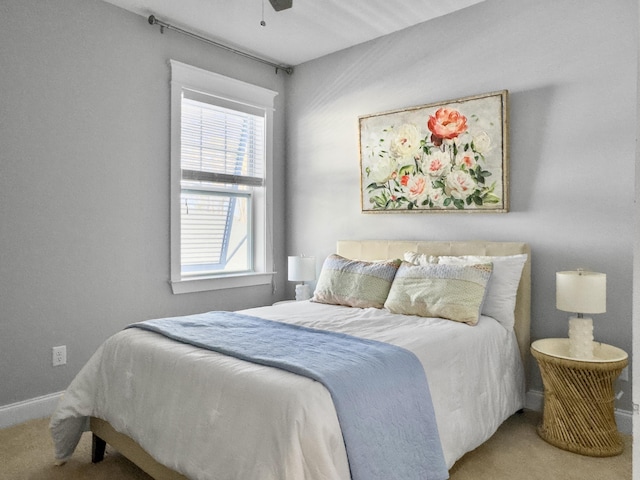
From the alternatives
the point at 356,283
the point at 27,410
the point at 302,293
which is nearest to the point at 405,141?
the point at 356,283

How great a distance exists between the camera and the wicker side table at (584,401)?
7.76ft

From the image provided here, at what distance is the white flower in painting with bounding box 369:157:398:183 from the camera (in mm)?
3637

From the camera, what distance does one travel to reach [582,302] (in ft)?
8.05

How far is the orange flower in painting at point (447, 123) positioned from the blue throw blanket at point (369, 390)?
1795mm

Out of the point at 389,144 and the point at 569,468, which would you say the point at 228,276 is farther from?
the point at 569,468

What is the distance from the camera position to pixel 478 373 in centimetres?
238

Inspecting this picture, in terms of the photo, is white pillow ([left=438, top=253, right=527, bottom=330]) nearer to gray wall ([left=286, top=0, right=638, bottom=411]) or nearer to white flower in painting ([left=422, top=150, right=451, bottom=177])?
gray wall ([left=286, top=0, right=638, bottom=411])

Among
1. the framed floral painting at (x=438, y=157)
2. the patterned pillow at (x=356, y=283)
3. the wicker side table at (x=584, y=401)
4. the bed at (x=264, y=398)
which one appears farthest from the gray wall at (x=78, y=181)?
the wicker side table at (x=584, y=401)

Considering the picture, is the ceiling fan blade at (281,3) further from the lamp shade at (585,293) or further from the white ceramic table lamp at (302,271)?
the white ceramic table lamp at (302,271)

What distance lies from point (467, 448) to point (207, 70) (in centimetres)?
325

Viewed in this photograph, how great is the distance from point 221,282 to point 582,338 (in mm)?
2649

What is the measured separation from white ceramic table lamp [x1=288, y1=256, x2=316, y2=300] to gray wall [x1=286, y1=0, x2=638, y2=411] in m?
0.55

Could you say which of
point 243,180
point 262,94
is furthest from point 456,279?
point 262,94

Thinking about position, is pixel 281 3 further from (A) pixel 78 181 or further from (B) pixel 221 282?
(B) pixel 221 282
